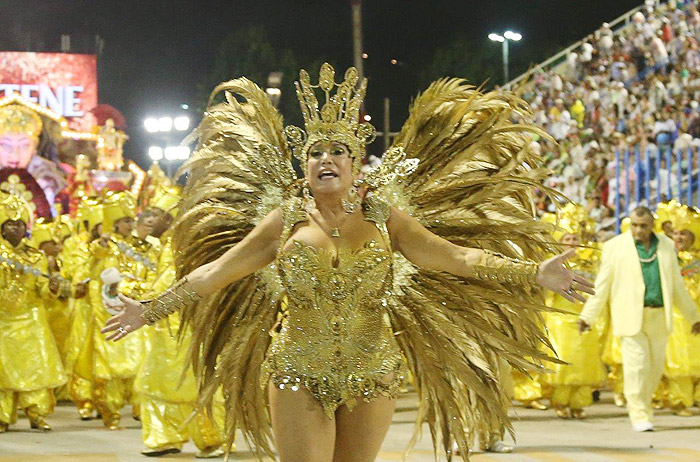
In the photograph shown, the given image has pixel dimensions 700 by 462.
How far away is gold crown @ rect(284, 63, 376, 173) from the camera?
5.46 meters

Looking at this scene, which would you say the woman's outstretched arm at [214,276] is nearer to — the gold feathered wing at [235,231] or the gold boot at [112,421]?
the gold feathered wing at [235,231]

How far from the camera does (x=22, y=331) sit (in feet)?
37.1

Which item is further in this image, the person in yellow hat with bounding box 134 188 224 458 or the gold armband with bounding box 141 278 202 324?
the person in yellow hat with bounding box 134 188 224 458

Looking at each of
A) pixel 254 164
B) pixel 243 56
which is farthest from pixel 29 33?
pixel 254 164

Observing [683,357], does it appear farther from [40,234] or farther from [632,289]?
[40,234]

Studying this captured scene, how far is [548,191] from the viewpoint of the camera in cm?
593

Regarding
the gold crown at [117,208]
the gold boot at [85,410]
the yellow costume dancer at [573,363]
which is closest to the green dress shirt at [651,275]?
the yellow costume dancer at [573,363]

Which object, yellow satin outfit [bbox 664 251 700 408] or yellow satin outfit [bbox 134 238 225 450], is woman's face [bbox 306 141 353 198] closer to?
yellow satin outfit [bbox 134 238 225 450]

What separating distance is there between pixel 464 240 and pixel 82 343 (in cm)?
733

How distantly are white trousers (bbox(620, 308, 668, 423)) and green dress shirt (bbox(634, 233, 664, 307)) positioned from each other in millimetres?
91

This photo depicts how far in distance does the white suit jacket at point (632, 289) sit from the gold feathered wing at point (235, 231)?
5884mm

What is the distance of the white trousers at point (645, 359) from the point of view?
36.9 ft

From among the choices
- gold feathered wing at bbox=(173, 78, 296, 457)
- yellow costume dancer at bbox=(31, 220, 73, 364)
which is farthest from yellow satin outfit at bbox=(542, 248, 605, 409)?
gold feathered wing at bbox=(173, 78, 296, 457)

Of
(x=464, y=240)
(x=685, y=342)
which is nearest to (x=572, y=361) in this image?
(x=685, y=342)
